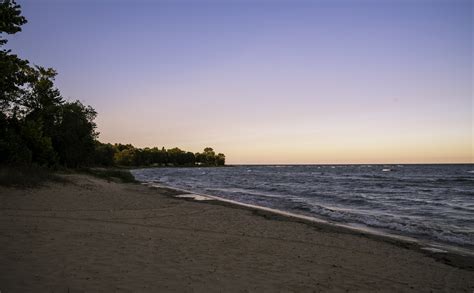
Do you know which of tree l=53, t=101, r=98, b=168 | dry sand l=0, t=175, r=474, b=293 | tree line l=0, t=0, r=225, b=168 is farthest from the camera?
tree l=53, t=101, r=98, b=168

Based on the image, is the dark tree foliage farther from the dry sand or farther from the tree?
the dry sand

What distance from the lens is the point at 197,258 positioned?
770 centimetres

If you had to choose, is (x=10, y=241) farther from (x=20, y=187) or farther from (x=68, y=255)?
(x=20, y=187)

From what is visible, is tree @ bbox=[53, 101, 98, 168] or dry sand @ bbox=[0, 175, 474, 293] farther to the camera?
tree @ bbox=[53, 101, 98, 168]

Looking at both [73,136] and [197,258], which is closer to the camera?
[197,258]

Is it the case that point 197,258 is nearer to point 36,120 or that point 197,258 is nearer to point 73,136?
point 36,120

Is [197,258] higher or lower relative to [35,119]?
lower

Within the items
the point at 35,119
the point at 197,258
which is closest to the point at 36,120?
the point at 35,119

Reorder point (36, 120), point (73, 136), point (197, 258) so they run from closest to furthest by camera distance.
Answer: point (197, 258) → point (36, 120) → point (73, 136)

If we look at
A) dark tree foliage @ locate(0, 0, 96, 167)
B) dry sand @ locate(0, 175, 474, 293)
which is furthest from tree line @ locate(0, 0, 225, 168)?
dry sand @ locate(0, 175, 474, 293)

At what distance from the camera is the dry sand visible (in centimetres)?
588

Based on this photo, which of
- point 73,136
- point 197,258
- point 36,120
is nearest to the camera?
point 197,258

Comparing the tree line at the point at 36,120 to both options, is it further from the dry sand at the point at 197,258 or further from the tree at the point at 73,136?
the dry sand at the point at 197,258

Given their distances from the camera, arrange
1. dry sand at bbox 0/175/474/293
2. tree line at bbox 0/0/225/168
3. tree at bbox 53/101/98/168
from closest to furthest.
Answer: dry sand at bbox 0/175/474/293 → tree line at bbox 0/0/225/168 → tree at bbox 53/101/98/168
